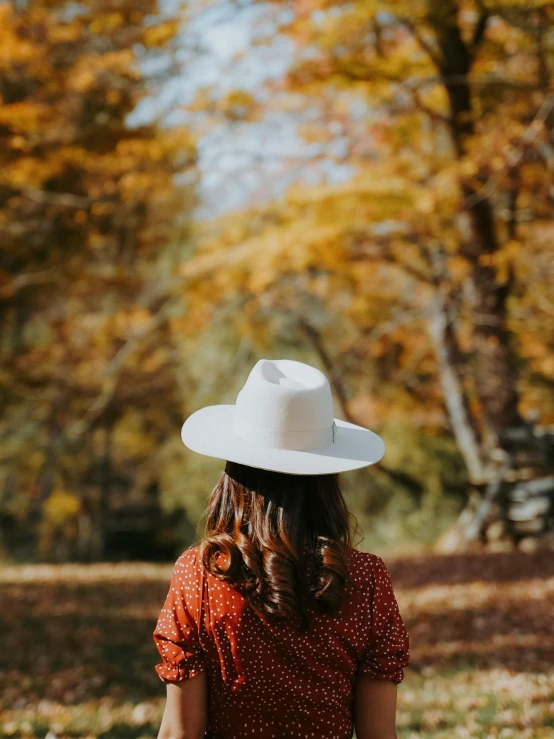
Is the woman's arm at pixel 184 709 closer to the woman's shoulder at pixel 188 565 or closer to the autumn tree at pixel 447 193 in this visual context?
the woman's shoulder at pixel 188 565

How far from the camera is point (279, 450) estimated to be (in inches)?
80.0

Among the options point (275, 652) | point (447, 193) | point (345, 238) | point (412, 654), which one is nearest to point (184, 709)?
point (275, 652)

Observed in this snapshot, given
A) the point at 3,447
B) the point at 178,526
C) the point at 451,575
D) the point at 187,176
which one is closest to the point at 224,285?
the point at 187,176

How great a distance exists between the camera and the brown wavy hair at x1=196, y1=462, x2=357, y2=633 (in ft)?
6.19

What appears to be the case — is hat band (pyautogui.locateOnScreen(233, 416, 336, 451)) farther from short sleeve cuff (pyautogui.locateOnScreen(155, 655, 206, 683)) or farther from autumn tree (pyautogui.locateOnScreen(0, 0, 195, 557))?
autumn tree (pyautogui.locateOnScreen(0, 0, 195, 557))

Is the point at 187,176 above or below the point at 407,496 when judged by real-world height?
above

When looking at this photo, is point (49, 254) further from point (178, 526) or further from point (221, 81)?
point (178, 526)

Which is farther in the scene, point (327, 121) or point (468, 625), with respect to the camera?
point (327, 121)

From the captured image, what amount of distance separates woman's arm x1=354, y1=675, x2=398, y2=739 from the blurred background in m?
2.38

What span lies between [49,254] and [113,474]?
12743 millimetres

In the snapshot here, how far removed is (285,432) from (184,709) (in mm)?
713

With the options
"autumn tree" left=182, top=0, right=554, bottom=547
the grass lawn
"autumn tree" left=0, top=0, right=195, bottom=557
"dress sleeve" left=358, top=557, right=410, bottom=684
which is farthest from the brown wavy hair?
"autumn tree" left=0, top=0, right=195, bottom=557

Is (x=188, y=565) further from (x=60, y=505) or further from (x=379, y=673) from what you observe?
(x=60, y=505)

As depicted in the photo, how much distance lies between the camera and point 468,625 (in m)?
7.00
